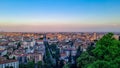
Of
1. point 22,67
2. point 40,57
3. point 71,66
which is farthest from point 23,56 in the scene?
point 71,66

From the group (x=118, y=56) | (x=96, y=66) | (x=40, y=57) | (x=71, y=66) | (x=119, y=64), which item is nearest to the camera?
(x=96, y=66)

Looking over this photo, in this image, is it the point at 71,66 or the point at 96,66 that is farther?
the point at 71,66

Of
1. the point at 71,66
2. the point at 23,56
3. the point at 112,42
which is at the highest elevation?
the point at 112,42

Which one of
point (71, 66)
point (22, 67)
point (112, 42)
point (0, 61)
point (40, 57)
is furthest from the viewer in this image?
point (40, 57)

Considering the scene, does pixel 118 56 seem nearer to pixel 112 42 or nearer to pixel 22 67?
pixel 112 42

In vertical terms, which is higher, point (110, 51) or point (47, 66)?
point (110, 51)

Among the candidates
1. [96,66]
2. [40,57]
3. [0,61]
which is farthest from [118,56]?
[40,57]

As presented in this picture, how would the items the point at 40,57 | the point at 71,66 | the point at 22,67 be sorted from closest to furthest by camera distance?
the point at 71,66, the point at 22,67, the point at 40,57

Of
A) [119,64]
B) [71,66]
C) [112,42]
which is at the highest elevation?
[112,42]

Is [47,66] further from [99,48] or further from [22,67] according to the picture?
[99,48]
